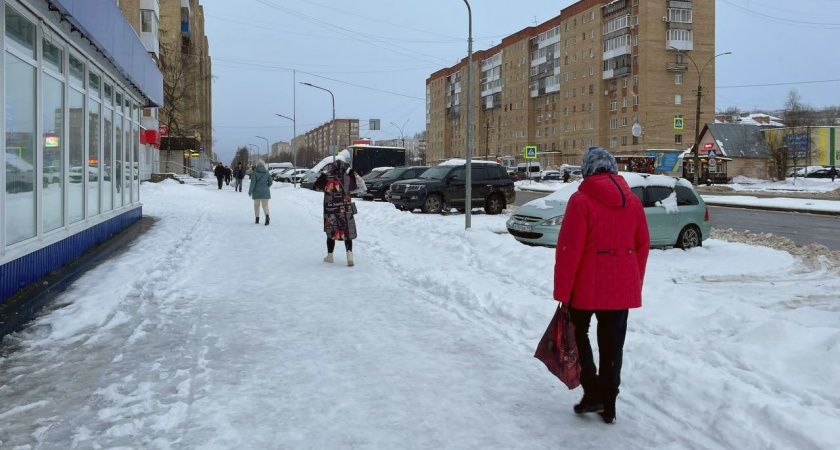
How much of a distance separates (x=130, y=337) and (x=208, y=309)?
128 centimetres

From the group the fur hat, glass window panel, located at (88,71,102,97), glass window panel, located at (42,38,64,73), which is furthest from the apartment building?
the fur hat

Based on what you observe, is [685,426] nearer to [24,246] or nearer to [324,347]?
[324,347]

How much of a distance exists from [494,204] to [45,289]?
16022mm

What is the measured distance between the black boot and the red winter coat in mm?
534

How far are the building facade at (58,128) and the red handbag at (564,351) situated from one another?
5198 mm

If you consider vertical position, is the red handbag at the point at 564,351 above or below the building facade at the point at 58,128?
below

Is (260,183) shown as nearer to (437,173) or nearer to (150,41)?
(437,173)

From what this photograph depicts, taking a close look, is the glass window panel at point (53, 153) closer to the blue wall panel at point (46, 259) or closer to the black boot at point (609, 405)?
the blue wall panel at point (46, 259)

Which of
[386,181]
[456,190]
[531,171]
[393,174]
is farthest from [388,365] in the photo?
[531,171]

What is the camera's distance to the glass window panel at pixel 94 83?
34.8 ft

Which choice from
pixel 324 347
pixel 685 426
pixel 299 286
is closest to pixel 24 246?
pixel 299 286

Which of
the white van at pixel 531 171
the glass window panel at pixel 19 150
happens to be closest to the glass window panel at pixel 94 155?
the glass window panel at pixel 19 150

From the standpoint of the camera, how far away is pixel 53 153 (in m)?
8.41

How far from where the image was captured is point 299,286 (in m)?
8.48
